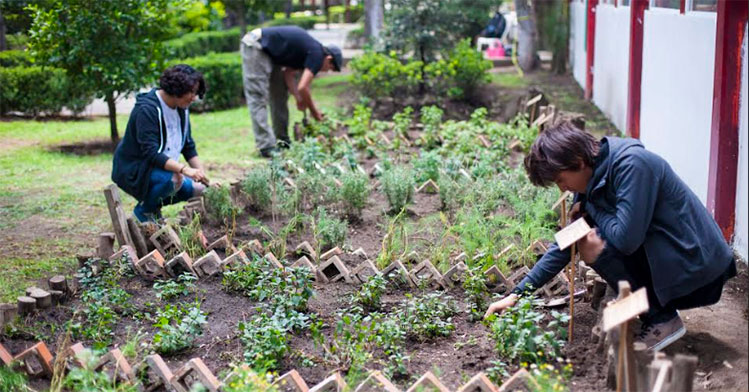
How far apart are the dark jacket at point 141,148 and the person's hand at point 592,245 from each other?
332 cm

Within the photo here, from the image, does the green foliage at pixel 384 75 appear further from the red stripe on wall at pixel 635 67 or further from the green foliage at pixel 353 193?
the green foliage at pixel 353 193

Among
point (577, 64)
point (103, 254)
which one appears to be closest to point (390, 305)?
point (103, 254)

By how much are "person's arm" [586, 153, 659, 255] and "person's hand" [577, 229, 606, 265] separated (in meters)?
0.08

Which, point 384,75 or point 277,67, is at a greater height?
point 277,67

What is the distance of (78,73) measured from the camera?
9711 millimetres

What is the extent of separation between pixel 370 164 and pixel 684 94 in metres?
2.99

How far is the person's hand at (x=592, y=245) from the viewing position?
379 centimetres

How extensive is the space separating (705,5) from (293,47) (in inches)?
171

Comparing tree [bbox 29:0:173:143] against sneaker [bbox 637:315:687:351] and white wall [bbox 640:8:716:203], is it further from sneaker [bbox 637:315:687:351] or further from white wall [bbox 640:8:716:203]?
sneaker [bbox 637:315:687:351]

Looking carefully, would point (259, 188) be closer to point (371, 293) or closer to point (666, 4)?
point (371, 293)

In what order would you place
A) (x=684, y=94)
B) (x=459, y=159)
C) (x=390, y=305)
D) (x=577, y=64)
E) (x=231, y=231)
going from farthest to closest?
(x=577, y=64) → (x=459, y=159) → (x=684, y=94) → (x=231, y=231) → (x=390, y=305)

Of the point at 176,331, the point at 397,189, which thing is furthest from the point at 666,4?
the point at 176,331

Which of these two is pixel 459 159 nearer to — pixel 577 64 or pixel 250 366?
pixel 250 366

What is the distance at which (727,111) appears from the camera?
18.3 ft
